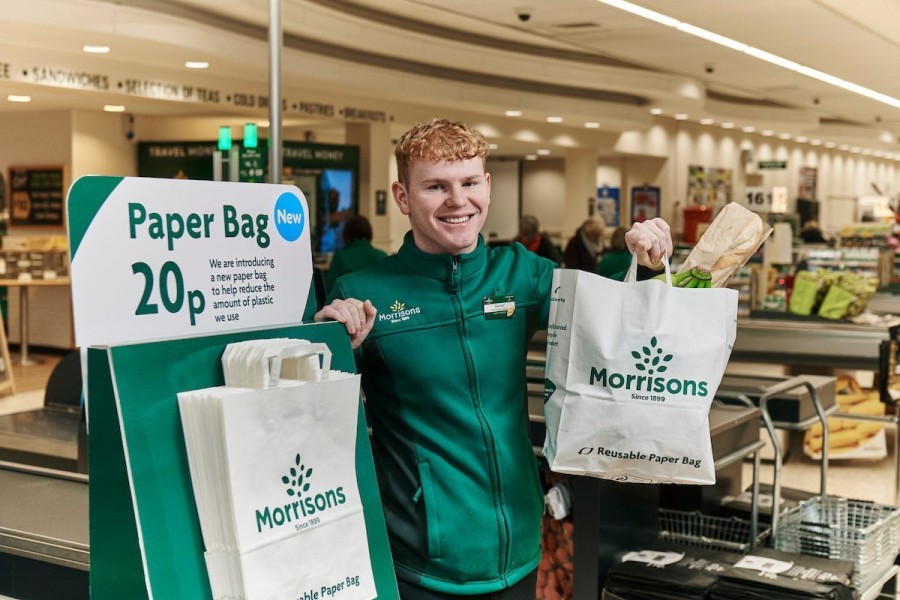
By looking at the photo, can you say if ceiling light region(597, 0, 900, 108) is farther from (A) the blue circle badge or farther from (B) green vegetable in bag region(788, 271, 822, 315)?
(A) the blue circle badge

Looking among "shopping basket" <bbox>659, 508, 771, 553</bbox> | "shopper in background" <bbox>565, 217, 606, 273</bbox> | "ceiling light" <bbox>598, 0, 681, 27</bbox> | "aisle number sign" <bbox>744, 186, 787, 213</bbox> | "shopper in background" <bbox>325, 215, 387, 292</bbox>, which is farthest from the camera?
"aisle number sign" <bbox>744, 186, 787, 213</bbox>

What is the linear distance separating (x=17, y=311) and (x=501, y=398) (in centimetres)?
1315

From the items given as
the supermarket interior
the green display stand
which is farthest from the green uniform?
the green display stand

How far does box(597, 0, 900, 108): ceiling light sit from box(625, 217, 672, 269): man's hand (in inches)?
202

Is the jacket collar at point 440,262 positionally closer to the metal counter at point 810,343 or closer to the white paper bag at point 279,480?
the white paper bag at point 279,480

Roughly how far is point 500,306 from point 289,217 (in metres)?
0.47

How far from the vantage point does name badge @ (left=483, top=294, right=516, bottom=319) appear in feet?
7.16

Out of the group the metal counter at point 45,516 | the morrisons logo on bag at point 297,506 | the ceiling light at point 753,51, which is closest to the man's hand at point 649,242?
the morrisons logo on bag at point 297,506

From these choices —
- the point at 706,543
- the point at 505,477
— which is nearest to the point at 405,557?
the point at 505,477

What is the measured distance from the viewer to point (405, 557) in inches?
85.3

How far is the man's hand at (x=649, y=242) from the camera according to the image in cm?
207

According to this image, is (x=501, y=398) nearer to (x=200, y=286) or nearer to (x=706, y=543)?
(x=200, y=286)

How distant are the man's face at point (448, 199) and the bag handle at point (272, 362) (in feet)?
1.29

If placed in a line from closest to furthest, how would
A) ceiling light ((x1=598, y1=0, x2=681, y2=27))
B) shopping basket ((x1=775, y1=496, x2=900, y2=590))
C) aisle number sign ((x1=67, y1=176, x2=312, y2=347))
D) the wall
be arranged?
aisle number sign ((x1=67, y1=176, x2=312, y2=347)) < shopping basket ((x1=775, y1=496, x2=900, y2=590)) < ceiling light ((x1=598, y1=0, x2=681, y2=27)) < the wall
